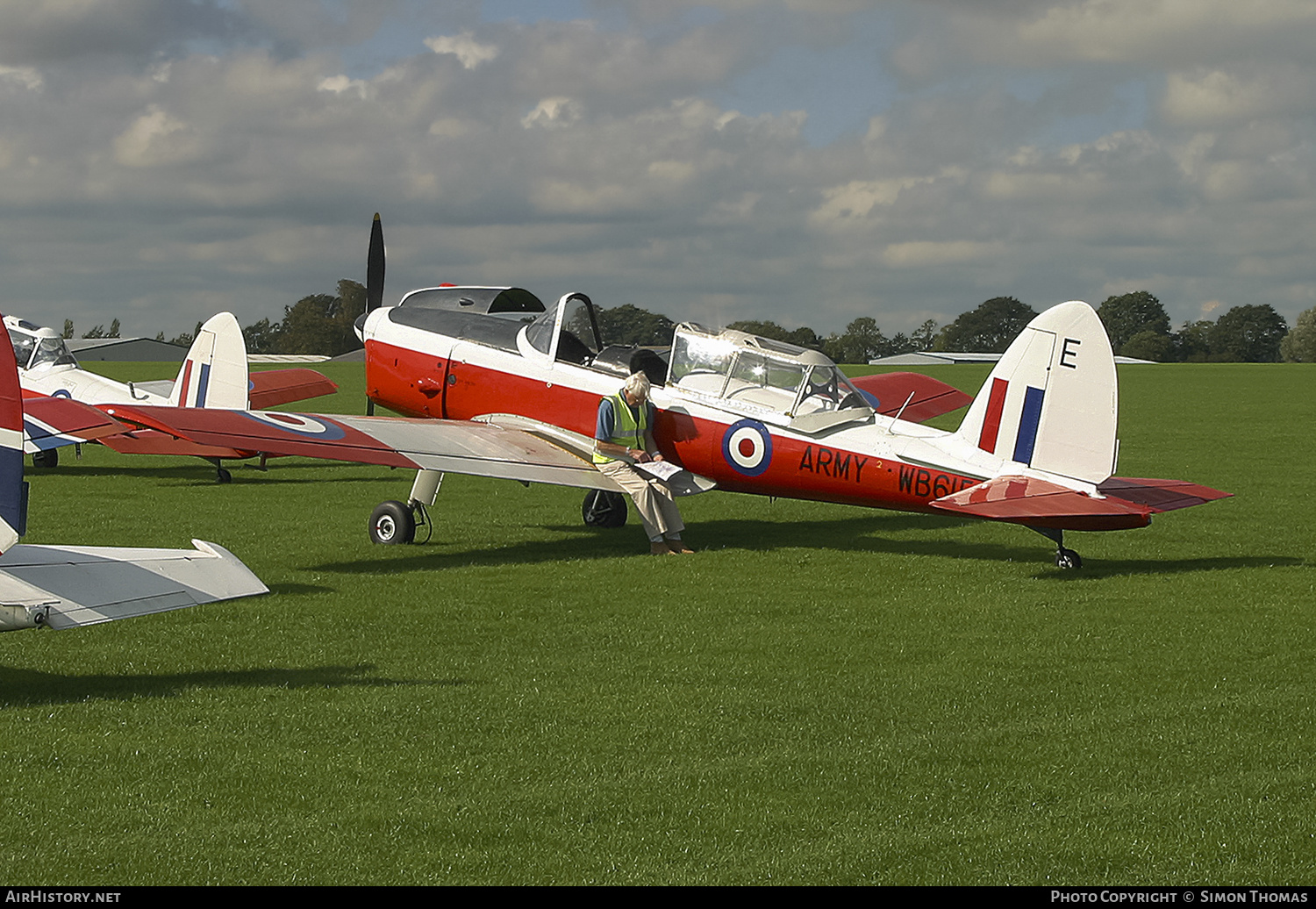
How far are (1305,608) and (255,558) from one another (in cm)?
744

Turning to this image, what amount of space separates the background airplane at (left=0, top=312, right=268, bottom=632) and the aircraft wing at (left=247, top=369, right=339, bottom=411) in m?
13.5

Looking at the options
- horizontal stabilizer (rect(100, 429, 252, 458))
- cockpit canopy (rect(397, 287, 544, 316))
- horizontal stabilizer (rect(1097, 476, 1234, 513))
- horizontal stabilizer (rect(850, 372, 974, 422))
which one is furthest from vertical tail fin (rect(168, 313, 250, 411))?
horizontal stabilizer (rect(1097, 476, 1234, 513))

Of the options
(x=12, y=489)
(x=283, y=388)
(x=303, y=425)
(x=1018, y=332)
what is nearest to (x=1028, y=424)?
(x=303, y=425)

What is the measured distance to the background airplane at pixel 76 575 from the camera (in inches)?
201

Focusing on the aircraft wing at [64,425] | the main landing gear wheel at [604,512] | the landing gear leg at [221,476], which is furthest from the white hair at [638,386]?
the landing gear leg at [221,476]

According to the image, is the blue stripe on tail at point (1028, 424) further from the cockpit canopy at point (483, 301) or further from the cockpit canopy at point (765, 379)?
the cockpit canopy at point (483, 301)

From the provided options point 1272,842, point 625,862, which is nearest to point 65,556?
point 625,862

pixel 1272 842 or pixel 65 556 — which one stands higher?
pixel 65 556

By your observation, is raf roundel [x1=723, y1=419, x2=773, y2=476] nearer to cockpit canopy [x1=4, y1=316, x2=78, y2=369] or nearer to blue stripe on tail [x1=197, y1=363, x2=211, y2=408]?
blue stripe on tail [x1=197, y1=363, x2=211, y2=408]

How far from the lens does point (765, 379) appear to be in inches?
433

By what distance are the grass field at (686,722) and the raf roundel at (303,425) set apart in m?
0.97

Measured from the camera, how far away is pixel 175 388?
655 inches

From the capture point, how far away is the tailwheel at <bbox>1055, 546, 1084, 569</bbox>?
387 inches

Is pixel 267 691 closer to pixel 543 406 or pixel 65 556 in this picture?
pixel 65 556
